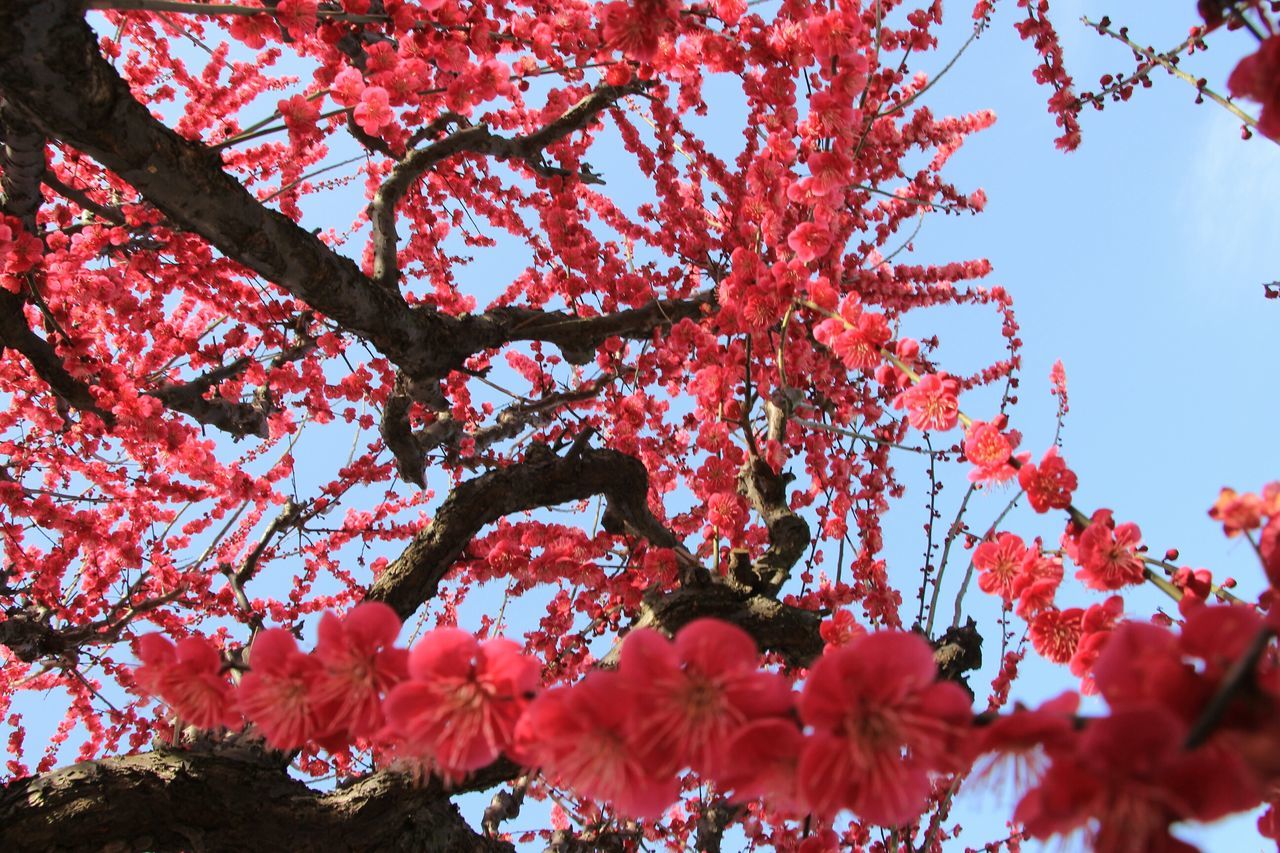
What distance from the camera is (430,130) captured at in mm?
5367

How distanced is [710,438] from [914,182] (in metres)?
3.81

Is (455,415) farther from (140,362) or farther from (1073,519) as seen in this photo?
(1073,519)

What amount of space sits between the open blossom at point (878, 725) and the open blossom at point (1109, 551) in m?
1.32

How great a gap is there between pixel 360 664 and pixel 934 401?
6.69 ft

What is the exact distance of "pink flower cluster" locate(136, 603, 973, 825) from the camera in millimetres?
1128

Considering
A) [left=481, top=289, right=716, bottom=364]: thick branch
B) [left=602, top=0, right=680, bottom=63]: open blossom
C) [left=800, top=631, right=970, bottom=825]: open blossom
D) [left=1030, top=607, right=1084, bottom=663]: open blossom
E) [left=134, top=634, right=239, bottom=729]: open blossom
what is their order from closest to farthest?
[left=800, top=631, right=970, bottom=825]: open blossom
[left=134, top=634, right=239, bottom=729]: open blossom
[left=1030, top=607, right=1084, bottom=663]: open blossom
[left=602, top=0, right=680, bottom=63]: open blossom
[left=481, top=289, right=716, bottom=364]: thick branch

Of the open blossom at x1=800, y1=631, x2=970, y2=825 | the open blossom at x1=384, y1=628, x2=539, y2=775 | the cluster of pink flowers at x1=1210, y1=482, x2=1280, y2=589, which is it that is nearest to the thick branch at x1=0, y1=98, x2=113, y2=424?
the open blossom at x1=384, y1=628, x2=539, y2=775

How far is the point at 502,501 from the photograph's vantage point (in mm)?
4043

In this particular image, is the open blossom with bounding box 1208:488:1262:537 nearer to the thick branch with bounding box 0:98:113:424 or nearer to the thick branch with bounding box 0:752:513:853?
the thick branch with bounding box 0:752:513:853

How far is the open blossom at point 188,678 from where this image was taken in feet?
5.36

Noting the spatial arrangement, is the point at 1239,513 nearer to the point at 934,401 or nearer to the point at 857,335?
the point at 934,401

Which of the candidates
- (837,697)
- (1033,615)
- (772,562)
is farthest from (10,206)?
(1033,615)

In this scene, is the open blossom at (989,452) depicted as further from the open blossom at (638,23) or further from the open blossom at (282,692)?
the open blossom at (282,692)

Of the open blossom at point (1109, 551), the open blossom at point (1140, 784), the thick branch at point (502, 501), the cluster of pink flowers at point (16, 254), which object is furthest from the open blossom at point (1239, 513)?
the cluster of pink flowers at point (16, 254)
